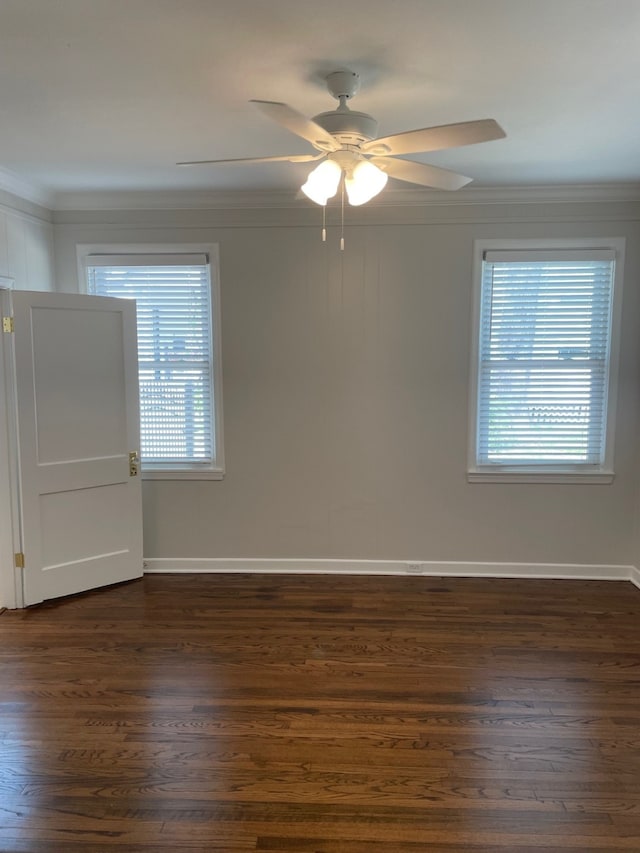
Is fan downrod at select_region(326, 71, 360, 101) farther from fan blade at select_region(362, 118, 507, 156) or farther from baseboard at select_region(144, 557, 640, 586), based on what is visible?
baseboard at select_region(144, 557, 640, 586)

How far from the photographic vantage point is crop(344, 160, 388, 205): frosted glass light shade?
198 cm

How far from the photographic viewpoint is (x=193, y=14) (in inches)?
68.8

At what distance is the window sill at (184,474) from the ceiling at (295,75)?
205cm

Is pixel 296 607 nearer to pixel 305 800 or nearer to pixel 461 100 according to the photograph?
pixel 305 800

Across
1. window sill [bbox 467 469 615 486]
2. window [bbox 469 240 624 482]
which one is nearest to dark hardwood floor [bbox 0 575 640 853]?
window sill [bbox 467 469 615 486]

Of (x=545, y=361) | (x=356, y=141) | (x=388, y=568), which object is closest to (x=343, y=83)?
(x=356, y=141)

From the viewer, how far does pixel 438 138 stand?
72.9 inches

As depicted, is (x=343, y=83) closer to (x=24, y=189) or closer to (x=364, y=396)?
(x=364, y=396)

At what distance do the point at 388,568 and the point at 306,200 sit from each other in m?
2.72

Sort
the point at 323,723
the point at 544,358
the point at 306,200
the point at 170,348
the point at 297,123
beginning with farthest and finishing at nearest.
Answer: the point at 170,348, the point at 544,358, the point at 306,200, the point at 323,723, the point at 297,123

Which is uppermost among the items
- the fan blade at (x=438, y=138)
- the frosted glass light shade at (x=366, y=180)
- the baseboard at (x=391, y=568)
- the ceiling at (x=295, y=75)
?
the ceiling at (x=295, y=75)

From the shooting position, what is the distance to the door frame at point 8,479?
11.0 ft

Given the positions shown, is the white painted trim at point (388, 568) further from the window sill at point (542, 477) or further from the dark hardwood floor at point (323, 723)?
the window sill at point (542, 477)

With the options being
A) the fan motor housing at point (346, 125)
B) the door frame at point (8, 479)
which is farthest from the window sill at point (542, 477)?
the door frame at point (8, 479)
